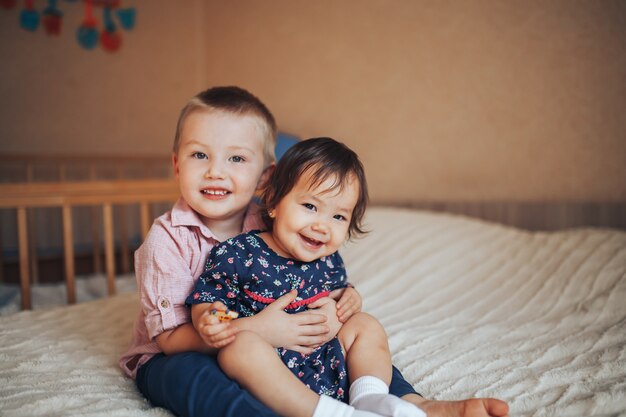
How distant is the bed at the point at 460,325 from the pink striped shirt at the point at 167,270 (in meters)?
0.08

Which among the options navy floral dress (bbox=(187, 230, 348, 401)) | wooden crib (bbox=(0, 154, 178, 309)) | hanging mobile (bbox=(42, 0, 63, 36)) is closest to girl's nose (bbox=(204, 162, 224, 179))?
navy floral dress (bbox=(187, 230, 348, 401))

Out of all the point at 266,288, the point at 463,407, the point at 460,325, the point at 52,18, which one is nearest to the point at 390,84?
the point at 460,325

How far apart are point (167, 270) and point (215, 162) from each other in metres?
0.21

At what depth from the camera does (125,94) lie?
2.94 m

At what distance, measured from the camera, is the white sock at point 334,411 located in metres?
0.66

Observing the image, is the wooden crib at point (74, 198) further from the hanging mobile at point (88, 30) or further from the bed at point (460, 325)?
the hanging mobile at point (88, 30)

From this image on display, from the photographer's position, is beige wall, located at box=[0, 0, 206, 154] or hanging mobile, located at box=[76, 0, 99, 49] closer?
beige wall, located at box=[0, 0, 206, 154]

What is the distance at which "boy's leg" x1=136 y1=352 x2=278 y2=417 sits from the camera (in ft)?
2.21

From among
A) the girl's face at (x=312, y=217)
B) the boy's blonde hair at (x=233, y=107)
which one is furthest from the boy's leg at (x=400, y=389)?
the boy's blonde hair at (x=233, y=107)

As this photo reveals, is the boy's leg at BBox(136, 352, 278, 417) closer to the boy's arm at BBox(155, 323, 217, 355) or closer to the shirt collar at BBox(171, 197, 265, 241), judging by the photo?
the boy's arm at BBox(155, 323, 217, 355)

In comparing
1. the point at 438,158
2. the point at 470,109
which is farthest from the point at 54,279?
the point at 470,109

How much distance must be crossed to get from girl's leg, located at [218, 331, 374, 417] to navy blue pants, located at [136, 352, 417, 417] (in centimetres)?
2

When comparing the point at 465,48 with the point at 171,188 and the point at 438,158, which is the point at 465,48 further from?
the point at 171,188

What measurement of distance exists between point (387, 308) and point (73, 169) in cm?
217
